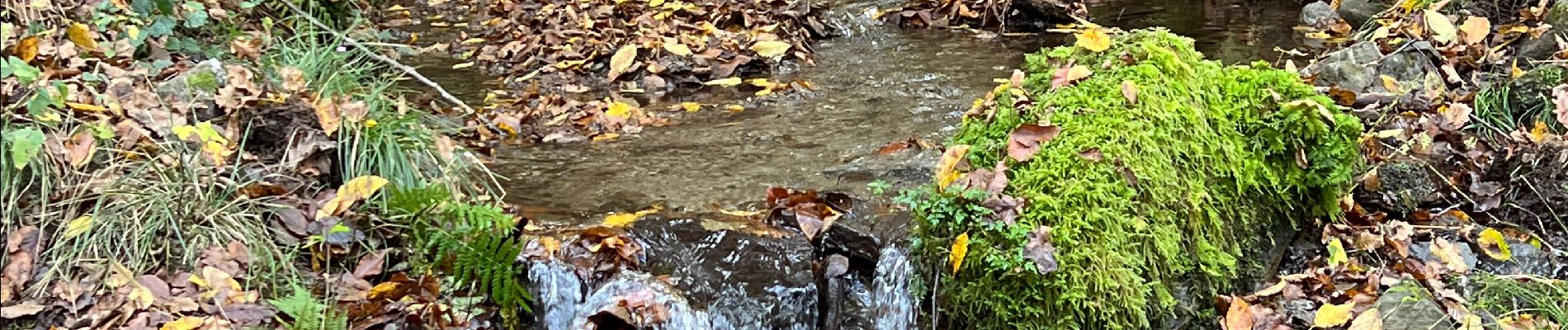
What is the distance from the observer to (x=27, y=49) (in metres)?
4.00

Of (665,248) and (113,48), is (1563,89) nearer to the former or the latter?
(665,248)

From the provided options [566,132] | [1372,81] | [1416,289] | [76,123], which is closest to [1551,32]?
[1372,81]

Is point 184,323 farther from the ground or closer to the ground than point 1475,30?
farther from the ground

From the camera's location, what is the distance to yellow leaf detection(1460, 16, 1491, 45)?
569 centimetres

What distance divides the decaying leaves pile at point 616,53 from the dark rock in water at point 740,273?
149cm

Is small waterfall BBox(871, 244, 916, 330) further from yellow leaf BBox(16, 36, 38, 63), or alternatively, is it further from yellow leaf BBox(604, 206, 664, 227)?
yellow leaf BBox(16, 36, 38, 63)

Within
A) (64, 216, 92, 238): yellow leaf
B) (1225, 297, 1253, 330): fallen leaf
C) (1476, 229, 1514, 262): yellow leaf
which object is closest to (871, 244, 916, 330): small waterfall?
(1225, 297, 1253, 330): fallen leaf

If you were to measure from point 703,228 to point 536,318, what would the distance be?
25.8 inches

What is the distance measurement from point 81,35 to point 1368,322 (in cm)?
471

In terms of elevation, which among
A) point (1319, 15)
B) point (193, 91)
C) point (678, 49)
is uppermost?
point (193, 91)

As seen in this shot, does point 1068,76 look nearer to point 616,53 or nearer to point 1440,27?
point 1440,27

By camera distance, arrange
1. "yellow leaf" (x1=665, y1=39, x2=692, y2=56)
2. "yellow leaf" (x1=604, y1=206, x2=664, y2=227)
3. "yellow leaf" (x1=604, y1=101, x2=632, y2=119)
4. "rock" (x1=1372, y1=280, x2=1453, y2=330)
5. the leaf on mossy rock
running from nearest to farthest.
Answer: the leaf on mossy rock
"rock" (x1=1372, y1=280, x2=1453, y2=330)
"yellow leaf" (x1=604, y1=206, x2=664, y2=227)
"yellow leaf" (x1=604, y1=101, x2=632, y2=119)
"yellow leaf" (x1=665, y1=39, x2=692, y2=56)

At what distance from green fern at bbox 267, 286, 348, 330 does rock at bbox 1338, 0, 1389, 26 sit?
21.5ft

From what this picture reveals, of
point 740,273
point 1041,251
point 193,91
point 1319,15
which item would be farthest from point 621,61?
point 1319,15
